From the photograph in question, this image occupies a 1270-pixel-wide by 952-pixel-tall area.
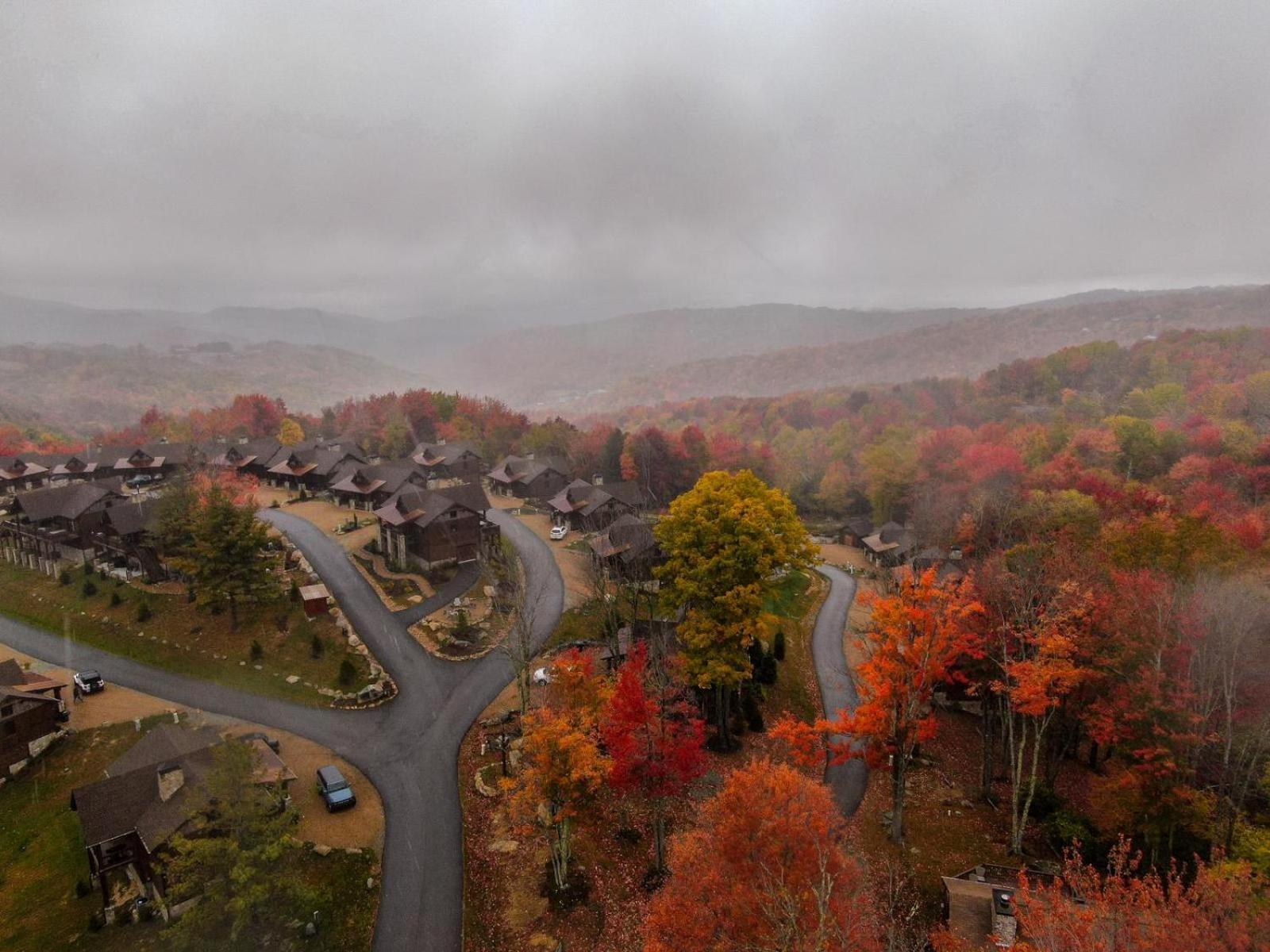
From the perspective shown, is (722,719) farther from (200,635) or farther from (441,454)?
(441,454)

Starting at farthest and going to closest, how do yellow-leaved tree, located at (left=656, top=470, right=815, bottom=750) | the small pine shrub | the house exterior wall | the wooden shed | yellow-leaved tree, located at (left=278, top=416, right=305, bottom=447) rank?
yellow-leaved tree, located at (left=278, top=416, right=305, bottom=447)
the wooden shed
the small pine shrub
yellow-leaved tree, located at (left=656, top=470, right=815, bottom=750)
the house exterior wall

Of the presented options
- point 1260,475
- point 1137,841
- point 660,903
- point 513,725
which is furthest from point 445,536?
point 1260,475

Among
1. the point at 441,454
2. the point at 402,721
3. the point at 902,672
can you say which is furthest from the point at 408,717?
the point at 441,454

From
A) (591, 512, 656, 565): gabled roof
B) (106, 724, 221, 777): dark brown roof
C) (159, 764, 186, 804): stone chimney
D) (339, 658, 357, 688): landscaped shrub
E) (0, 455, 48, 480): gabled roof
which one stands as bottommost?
(339, 658, 357, 688): landscaped shrub

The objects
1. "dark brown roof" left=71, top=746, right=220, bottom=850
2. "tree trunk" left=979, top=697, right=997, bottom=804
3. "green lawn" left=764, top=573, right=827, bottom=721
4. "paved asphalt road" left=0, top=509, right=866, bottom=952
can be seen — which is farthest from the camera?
"green lawn" left=764, top=573, right=827, bottom=721

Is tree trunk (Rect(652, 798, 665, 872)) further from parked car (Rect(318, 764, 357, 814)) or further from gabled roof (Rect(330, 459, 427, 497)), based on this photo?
gabled roof (Rect(330, 459, 427, 497))

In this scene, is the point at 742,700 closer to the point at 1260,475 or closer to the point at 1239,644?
the point at 1239,644

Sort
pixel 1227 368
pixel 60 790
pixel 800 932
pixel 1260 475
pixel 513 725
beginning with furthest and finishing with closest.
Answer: pixel 1227 368 → pixel 1260 475 → pixel 513 725 → pixel 60 790 → pixel 800 932

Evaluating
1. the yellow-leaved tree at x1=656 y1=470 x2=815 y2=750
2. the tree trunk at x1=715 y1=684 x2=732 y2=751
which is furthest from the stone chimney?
the tree trunk at x1=715 y1=684 x2=732 y2=751
